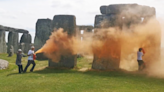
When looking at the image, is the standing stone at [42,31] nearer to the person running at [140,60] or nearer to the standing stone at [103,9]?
the standing stone at [103,9]

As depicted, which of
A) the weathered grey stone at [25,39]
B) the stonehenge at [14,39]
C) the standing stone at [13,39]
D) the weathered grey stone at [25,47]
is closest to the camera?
the stonehenge at [14,39]

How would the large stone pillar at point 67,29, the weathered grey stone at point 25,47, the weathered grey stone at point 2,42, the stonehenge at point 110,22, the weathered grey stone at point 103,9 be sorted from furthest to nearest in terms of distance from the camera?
the weathered grey stone at point 25,47 < the weathered grey stone at point 2,42 < the large stone pillar at point 67,29 < the weathered grey stone at point 103,9 < the stonehenge at point 110,22

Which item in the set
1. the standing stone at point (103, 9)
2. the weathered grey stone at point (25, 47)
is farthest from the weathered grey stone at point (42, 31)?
the standing stone at point (103, 9)

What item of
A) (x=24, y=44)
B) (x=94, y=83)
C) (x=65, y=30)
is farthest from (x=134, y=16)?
(x=24, y=44)

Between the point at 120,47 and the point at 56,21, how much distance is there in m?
4.94

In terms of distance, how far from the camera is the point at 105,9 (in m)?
13.8

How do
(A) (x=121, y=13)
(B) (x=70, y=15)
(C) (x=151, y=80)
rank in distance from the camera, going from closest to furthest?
(C) (x=151, y=80) → (A) (x=121, y=13) → (B) (x=70, y=15)

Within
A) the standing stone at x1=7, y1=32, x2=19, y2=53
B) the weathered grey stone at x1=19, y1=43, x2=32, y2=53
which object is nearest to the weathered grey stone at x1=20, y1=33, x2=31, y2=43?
the standing stone at x1=7, y1=32, x2=19, y2=53

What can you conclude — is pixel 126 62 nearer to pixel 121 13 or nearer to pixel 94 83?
pixel 121 13

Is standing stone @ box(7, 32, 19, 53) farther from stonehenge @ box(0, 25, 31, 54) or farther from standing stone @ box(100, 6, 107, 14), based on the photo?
standing stone @ box(100, 6, 107, 14)

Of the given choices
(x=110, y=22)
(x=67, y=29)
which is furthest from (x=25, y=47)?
(x=110, y=22)

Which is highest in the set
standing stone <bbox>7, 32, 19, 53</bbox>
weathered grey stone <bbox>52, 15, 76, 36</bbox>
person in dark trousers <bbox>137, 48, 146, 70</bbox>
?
weathered grey stone <bbox>52, 15, 76, 36</bbox>

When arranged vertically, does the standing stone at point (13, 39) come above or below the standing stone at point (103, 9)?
below

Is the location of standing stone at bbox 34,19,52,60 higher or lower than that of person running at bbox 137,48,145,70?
higher
